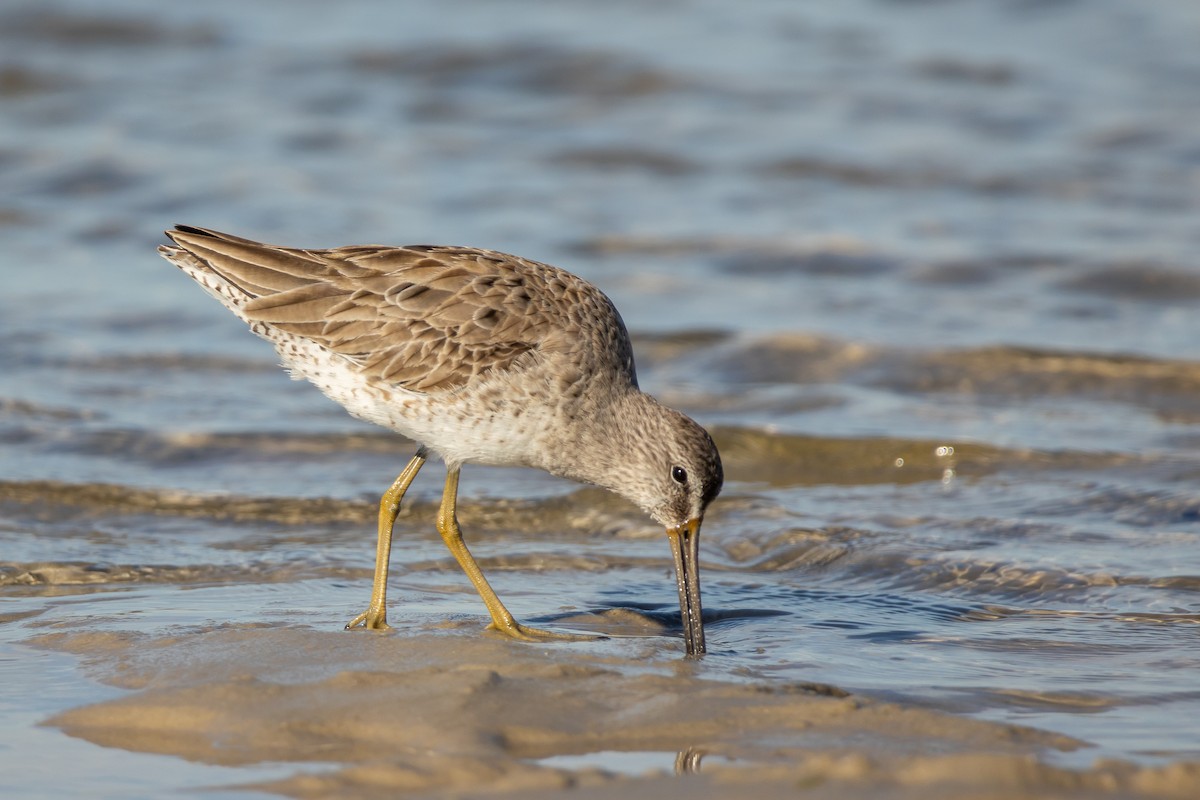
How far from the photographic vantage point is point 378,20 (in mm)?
18969

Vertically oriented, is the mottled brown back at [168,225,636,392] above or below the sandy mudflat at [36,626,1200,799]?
above

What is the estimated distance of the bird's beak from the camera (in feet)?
19.1

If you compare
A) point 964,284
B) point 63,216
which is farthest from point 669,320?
point 63,216

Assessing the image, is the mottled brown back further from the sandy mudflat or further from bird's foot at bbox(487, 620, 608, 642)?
the sandy mudflat

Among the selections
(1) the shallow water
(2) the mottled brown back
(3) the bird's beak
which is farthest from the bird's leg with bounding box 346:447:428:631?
(3) the bird's beak

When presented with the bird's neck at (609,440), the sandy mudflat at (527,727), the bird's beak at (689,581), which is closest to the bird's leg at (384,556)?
the sandy mudflat at (527,727)

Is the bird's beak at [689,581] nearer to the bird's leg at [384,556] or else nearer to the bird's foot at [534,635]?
the bird's foot at [534,635]

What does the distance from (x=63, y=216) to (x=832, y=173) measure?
655 centimetres

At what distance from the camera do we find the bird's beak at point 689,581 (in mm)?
5812

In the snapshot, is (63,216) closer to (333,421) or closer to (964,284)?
(333,421)

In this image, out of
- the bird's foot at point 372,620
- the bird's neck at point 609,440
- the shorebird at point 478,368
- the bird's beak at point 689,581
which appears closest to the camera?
the bird's beak at point 689,581

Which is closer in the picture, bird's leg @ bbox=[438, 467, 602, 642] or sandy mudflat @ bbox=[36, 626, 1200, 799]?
sandy mudflat @ bbox=[36, 626, 1200, 799]

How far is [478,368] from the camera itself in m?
6.24

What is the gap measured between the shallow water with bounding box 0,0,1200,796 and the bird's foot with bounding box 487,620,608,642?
8.3 inches
